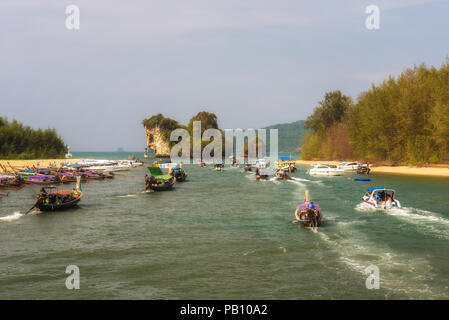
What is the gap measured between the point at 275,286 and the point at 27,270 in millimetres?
13222

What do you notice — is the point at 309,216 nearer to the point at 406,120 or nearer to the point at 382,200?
the point at 382,200

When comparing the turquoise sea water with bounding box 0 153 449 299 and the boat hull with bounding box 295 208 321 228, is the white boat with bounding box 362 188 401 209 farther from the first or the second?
the boat hull with bounding box 295 208 321 228

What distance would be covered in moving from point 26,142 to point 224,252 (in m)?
119

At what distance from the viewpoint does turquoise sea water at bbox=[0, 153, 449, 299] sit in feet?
57.2

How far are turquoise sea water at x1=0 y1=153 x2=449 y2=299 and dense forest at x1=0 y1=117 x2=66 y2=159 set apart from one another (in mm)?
Answer: 85469

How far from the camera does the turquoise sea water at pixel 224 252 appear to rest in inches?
687

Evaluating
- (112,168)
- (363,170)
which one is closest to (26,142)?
(112,168)

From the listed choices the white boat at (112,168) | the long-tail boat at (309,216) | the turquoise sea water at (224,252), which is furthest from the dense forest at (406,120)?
the white boat at (112,168)
